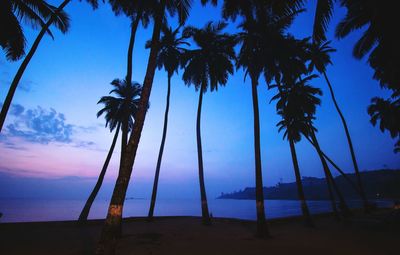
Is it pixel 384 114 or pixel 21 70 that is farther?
pixel 384 114

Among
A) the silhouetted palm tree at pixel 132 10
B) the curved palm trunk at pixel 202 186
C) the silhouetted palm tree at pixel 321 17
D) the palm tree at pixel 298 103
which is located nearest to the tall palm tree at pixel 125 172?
the silhouetted palm tree at pixel 132 10

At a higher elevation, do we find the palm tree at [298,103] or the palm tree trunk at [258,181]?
the palm tree at [298,103]

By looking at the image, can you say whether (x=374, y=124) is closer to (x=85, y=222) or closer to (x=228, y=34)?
(x=228, y=34)

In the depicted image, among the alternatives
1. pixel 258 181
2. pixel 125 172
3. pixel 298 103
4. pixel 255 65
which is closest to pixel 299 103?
pixel 298 103

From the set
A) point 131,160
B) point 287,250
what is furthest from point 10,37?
point 287,250

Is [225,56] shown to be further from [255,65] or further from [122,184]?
[122,184]

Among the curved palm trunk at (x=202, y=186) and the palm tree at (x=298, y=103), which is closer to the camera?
the curved palm trunk at (x=202, y=186)

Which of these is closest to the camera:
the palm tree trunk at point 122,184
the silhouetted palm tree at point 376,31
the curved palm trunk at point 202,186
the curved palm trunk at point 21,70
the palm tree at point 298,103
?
the palm tree trunk at point 122,184

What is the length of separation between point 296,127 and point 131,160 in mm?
23806

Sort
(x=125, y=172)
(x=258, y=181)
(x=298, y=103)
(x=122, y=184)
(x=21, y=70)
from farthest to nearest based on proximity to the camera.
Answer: (x=298, y=103)
(x=258, y=181)
(x=21, y=70)
(x=125, y=172)
(x=122, y=184)

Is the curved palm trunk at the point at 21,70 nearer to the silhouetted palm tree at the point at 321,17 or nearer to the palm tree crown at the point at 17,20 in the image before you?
the palm tree crown at the point at 17,20

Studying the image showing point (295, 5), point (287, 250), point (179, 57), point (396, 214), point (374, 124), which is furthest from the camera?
point (374, 124)

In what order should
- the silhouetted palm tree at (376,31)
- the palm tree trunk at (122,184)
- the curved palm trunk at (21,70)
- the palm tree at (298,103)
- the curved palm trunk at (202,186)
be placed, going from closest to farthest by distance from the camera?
the palm tree trunk at (122,184) → the silhouetted palm tree at (376,31) → the curved palm trunk at (21,70) → the curved palm trunk at (202,186) → the palm tree at (298,103)

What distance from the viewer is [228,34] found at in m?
21.2
